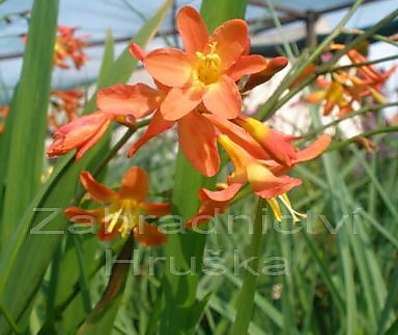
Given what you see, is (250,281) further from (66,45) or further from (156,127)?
(66,45)

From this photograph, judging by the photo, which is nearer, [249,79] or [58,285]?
[249,79]

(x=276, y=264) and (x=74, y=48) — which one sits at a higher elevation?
(x=74, y=48)

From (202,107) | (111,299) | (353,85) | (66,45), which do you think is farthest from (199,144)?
(66,45)

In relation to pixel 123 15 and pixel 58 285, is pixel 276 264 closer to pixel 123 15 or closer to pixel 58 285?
pixel 58 285

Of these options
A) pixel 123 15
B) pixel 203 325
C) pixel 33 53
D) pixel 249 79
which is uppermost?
pixel 123 15

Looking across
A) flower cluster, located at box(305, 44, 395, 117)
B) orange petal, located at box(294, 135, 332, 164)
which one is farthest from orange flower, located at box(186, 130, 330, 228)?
flower cluster, located at box(305, 44, 395, 117)

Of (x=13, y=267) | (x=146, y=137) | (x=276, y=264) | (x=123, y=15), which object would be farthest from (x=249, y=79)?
(x=123, y=15)

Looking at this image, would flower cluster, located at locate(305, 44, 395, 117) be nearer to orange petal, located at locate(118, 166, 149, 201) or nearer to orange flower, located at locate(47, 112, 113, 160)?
orange petal, located at locate(118, 166, 149, 201)
